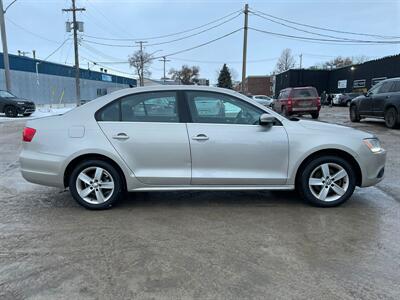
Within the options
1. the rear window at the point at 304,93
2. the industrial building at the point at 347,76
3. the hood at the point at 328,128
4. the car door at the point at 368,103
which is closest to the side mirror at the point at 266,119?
the hood at the point at 328,128

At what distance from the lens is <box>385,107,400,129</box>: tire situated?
13.3m

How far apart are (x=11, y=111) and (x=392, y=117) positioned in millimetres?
20536

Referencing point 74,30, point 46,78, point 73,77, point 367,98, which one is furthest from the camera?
point 73,77

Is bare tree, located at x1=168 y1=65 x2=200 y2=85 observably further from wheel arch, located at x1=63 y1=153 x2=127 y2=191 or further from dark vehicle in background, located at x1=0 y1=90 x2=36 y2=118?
wheel arch, located at x1=63 y1=153 x2=127 y2=191

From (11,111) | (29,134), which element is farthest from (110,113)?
(11,111)

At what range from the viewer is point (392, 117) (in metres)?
13.5

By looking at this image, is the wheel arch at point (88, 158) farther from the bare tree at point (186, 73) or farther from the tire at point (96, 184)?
the bare tree at point (186, 73)

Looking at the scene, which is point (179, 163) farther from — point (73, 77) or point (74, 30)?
point (73, 77)

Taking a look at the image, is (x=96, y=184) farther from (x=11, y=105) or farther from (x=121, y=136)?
(x=11, y=105)

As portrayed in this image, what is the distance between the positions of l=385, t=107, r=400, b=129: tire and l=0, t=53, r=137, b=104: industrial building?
32367mm

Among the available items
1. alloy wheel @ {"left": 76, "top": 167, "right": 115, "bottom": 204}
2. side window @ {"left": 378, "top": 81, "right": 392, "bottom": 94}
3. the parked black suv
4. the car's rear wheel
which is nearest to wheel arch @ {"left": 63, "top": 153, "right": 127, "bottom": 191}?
alloy wheel @ {"left": 76, "top": 167, "right": 115, "bottom": 204}

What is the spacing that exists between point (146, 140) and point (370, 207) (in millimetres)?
3159

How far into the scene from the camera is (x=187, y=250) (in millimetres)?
3588

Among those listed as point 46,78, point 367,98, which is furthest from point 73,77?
point 367,98
